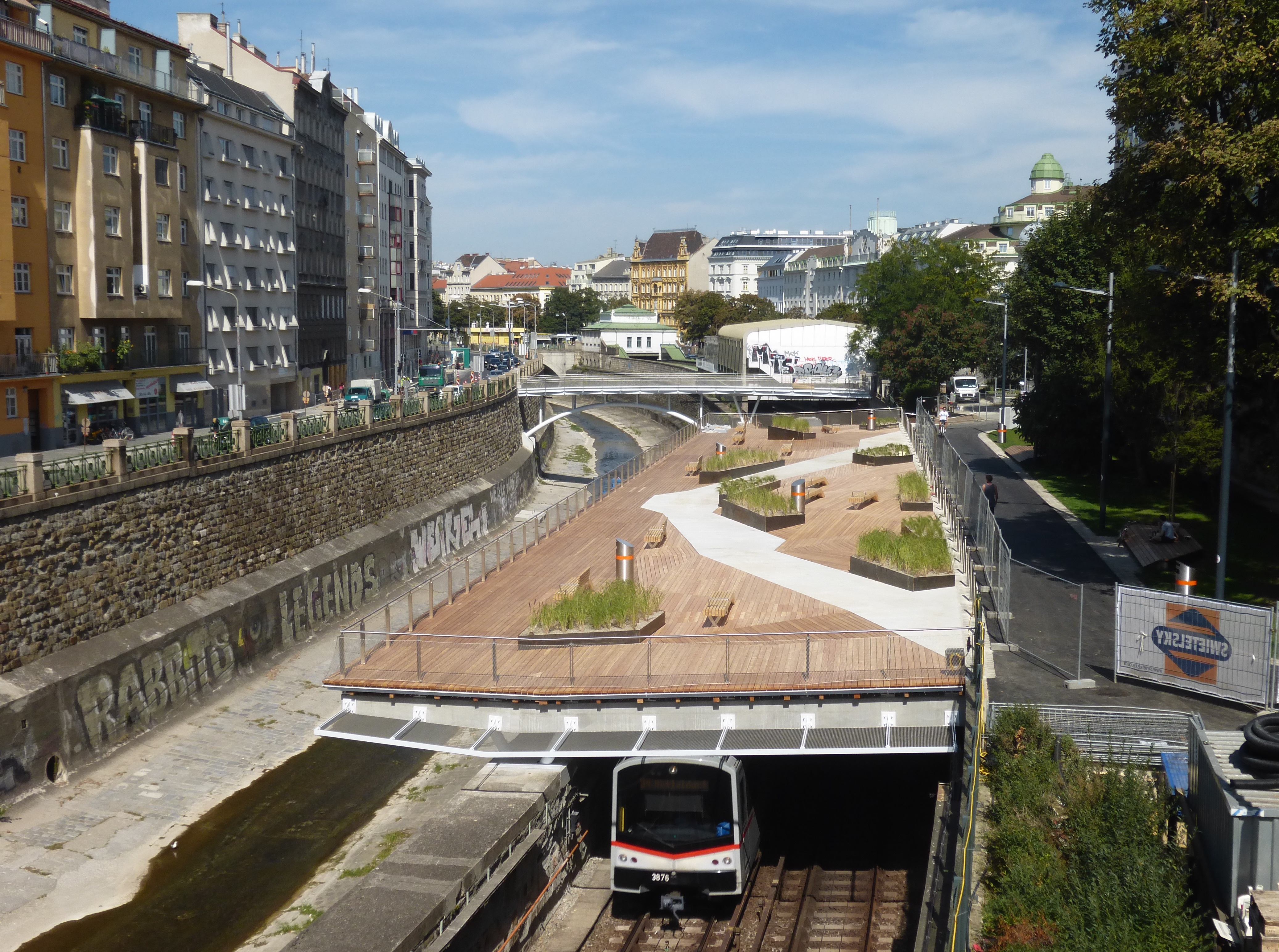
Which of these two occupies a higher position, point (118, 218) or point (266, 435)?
point (118, 218)

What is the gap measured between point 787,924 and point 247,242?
4041 centimetres

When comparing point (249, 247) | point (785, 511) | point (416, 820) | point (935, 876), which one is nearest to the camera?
point (935, 876)

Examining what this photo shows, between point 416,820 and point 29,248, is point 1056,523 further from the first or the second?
point 29,248

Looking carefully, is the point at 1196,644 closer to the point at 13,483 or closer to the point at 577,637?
the point at 577,637

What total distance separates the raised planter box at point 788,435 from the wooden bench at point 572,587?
24.8 metres

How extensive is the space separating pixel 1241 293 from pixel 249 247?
40370 millimetres

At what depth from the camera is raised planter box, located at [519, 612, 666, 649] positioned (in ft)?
57.6

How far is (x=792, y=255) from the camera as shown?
191375mm

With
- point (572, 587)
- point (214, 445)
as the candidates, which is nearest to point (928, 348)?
point (214, 445)

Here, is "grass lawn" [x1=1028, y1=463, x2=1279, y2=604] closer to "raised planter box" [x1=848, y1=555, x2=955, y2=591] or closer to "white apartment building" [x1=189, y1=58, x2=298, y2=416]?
"raised planter box" [x1=848, y1=555, x2=955, y2=591]

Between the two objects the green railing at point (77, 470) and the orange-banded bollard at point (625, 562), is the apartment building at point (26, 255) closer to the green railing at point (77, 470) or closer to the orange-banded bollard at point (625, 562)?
the green railing at point (77, 470)

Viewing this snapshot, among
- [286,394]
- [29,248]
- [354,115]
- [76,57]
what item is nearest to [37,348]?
[29,248]

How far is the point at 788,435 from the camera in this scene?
45.1 metres

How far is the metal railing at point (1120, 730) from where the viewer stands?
13891 millimetres
